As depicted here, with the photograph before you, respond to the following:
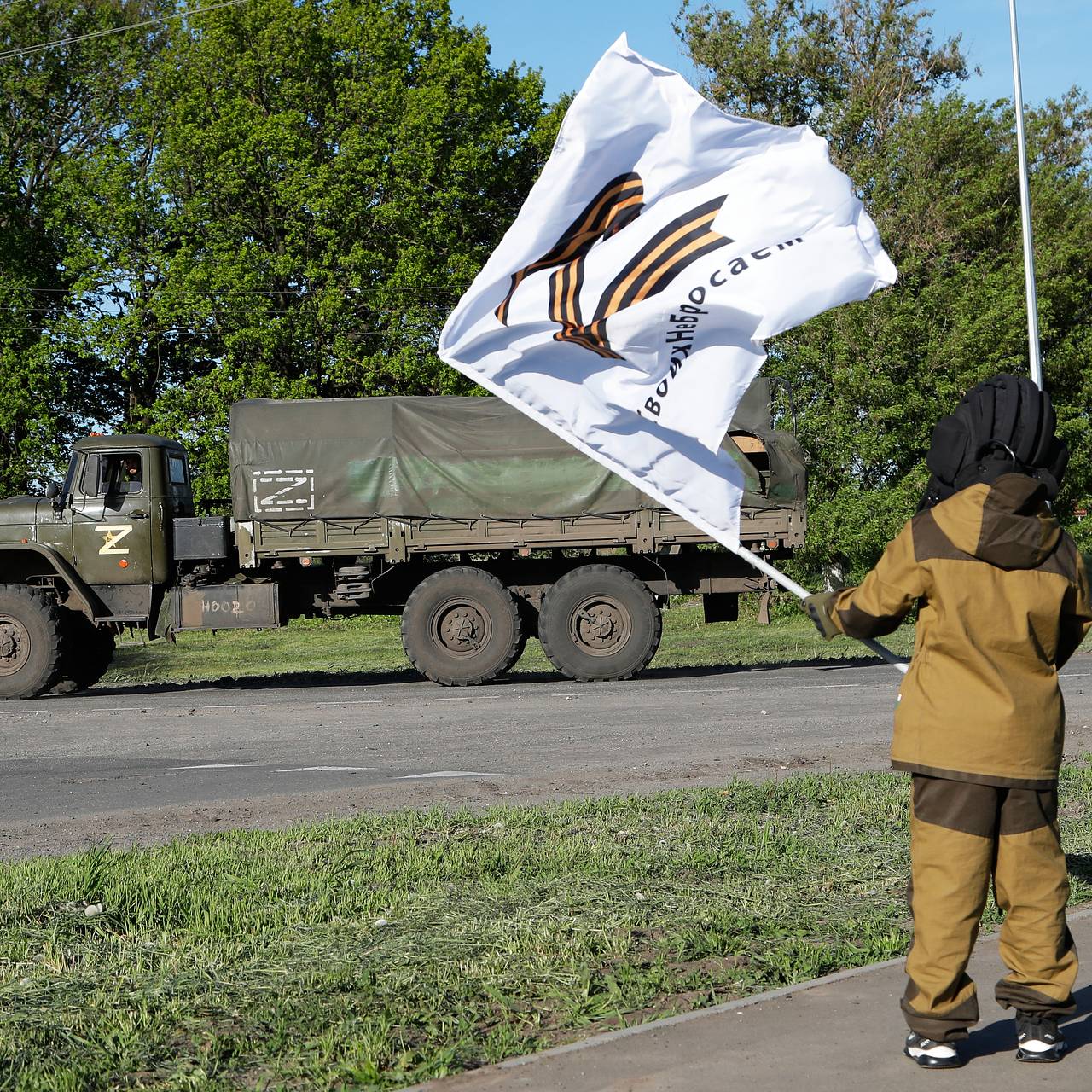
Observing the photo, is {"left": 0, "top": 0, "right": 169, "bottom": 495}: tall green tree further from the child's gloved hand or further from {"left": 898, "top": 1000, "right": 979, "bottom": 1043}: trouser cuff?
{"left": 898, "top": 1000, "right": 979, "bottom": 1043}: trouser cuff

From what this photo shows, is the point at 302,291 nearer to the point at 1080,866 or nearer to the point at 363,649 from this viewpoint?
the point at 363,649

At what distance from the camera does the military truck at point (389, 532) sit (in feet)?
58.1

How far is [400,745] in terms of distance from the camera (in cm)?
1193

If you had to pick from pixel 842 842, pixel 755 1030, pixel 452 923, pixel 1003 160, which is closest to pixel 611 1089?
pixel 755 1030

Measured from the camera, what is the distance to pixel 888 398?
32156mm

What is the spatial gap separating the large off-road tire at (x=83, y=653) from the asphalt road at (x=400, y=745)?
3.26ft

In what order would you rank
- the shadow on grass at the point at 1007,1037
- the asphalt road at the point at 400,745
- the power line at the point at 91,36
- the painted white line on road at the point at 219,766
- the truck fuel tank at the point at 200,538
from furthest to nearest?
the power line at the point at 91,36 → the truck fuel tank at the point at 200,538 → the painted white line on road at the point at 219,766 → the asphalt road at the point at 400,745 → the shadow on grass at the point at 1007,1037

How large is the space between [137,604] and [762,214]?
44.9 feet

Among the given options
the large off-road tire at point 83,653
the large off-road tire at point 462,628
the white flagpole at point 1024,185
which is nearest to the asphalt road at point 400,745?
the large off-road tire at point 462,628

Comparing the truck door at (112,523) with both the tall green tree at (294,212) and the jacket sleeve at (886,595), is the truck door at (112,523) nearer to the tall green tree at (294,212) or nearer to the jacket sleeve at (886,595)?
the jacket sleeve at (886,595)

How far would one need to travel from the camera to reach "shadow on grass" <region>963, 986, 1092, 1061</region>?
4168 millimetres

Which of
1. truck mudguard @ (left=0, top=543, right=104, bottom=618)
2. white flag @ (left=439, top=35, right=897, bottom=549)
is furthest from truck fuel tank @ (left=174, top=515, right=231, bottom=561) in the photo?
white flag @ (left=439, top=35, right=897, bottom=549)

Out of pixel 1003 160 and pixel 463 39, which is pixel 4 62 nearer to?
pixel 463 39

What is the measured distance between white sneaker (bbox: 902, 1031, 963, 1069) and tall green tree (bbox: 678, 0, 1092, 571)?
88.3ft
